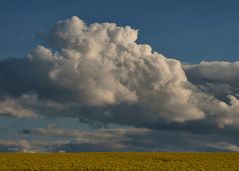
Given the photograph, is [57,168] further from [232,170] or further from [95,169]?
[232,170]

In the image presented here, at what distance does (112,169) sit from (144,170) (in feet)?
11.5

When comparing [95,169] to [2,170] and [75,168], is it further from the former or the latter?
[2,170]

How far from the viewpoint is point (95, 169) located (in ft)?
163

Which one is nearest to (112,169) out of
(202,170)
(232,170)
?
(202,170)

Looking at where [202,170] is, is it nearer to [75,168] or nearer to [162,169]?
[162,169]

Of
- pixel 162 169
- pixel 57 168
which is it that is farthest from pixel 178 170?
pixel 57 168

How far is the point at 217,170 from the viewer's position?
5056 centimetres

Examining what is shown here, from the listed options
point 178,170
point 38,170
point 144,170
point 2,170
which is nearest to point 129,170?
point 144,170

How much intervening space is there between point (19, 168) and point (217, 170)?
20.1 meters

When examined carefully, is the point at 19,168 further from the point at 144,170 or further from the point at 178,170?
the point at 178,170

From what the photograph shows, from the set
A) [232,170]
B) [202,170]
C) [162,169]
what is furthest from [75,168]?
[232,170]

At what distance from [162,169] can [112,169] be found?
497cm

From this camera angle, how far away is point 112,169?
49656 millimetres

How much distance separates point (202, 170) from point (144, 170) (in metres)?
6.15
